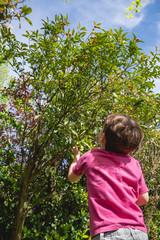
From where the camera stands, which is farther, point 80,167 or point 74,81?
point 74,81

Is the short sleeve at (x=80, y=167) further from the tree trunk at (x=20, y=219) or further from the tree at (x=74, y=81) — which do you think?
the tree trunk at (x=20, y=219)

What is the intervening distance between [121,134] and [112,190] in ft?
1.30

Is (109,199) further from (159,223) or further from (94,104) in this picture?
(159,223)

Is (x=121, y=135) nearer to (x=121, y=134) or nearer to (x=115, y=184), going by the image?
(x=121, y=134)

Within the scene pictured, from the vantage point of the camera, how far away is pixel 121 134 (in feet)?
5.19

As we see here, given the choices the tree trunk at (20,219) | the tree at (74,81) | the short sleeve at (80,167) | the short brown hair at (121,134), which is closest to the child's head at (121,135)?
the short brown hair at (121,134)

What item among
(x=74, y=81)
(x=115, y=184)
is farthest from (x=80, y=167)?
(x=74, y=81)

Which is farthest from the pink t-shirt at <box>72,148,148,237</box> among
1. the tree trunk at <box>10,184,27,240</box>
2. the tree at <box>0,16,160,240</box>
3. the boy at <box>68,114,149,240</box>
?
the tree trunk at <box>10,184,27,240</box>

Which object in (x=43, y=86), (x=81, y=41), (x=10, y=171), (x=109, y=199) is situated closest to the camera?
(x=109, y=199)

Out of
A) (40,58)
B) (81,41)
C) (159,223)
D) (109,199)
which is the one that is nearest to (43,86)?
(40,58)

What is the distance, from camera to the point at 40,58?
119 inches

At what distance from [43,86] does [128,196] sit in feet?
7.56

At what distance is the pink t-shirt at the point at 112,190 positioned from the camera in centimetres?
138

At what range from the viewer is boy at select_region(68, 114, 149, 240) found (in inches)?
53.7
